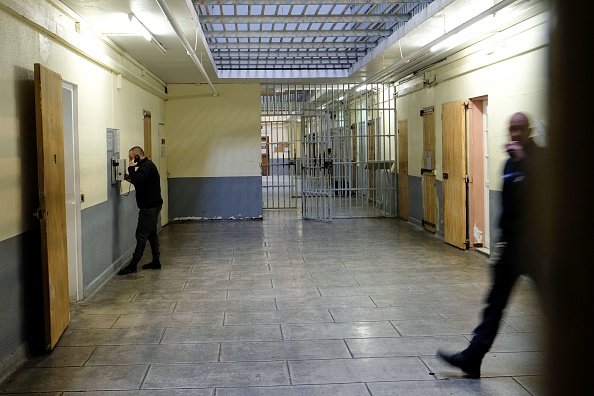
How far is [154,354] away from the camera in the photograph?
4297mm

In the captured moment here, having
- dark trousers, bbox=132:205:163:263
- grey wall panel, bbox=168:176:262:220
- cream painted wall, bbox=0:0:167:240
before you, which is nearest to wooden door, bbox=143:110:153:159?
cream painted wall, bbox=0:0:167:240

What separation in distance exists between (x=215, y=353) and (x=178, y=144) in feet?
28.3

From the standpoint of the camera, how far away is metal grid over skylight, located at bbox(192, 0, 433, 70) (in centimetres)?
729

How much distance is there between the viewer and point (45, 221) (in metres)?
4.32

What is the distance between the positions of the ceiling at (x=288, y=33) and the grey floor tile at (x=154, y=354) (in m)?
2.84

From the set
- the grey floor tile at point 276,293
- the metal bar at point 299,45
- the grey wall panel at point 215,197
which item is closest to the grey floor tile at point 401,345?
the grey floor tile at point 276,293

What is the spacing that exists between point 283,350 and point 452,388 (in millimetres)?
1295

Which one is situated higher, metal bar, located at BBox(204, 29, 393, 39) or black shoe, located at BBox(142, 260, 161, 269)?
metal bar, located at BBox(204, 29, 393, 39)

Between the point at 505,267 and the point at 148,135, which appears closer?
the point at 505,267

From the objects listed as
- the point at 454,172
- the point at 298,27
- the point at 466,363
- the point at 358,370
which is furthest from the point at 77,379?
the point at 454,172

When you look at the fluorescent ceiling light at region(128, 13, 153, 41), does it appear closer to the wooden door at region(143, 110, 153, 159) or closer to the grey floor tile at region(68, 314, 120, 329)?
the grey floor tile at region(68, 314, 120, 329)

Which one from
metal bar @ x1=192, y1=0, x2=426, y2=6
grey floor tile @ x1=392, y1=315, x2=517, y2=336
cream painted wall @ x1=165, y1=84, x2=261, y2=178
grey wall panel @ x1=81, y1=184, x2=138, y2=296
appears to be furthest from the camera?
cream painted wall @ x1=165, y1=84, x2=261, y2=178

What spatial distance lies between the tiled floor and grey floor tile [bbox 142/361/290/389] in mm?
13

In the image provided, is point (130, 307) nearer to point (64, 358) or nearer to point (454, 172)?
point (64, 358)
